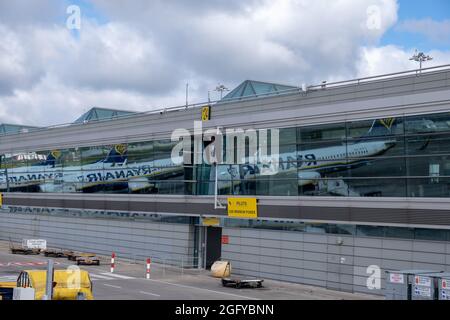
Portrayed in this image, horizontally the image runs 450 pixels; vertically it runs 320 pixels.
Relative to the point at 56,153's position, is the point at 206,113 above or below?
above

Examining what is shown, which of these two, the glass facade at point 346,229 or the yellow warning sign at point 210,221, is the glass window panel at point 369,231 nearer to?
the glass facade at point 346,229

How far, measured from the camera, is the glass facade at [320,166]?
2575cm

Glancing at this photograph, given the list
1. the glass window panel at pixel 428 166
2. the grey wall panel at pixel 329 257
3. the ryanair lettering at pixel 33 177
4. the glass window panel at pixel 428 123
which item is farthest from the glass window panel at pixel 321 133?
the ryanair lettering at pixel 33 177

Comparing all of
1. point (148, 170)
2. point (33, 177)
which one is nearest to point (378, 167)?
point (148, 170)

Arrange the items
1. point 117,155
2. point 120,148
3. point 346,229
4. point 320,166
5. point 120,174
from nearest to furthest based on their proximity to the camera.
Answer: point 346,229 → point 320,166 → point 120,174 → point 120,148 → point 117,155

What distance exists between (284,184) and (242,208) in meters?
3.29

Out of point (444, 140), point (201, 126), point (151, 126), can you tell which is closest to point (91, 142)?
point (151, 126)

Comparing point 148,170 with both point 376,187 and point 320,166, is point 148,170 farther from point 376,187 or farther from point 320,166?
point 376,187

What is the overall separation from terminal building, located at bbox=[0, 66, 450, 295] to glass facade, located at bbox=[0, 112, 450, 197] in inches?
2.6

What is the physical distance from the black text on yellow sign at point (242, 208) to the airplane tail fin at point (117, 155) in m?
12.0

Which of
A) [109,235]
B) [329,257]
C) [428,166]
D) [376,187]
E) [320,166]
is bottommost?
[329,257]

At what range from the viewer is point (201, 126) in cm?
3712

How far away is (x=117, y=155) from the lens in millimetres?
44375
